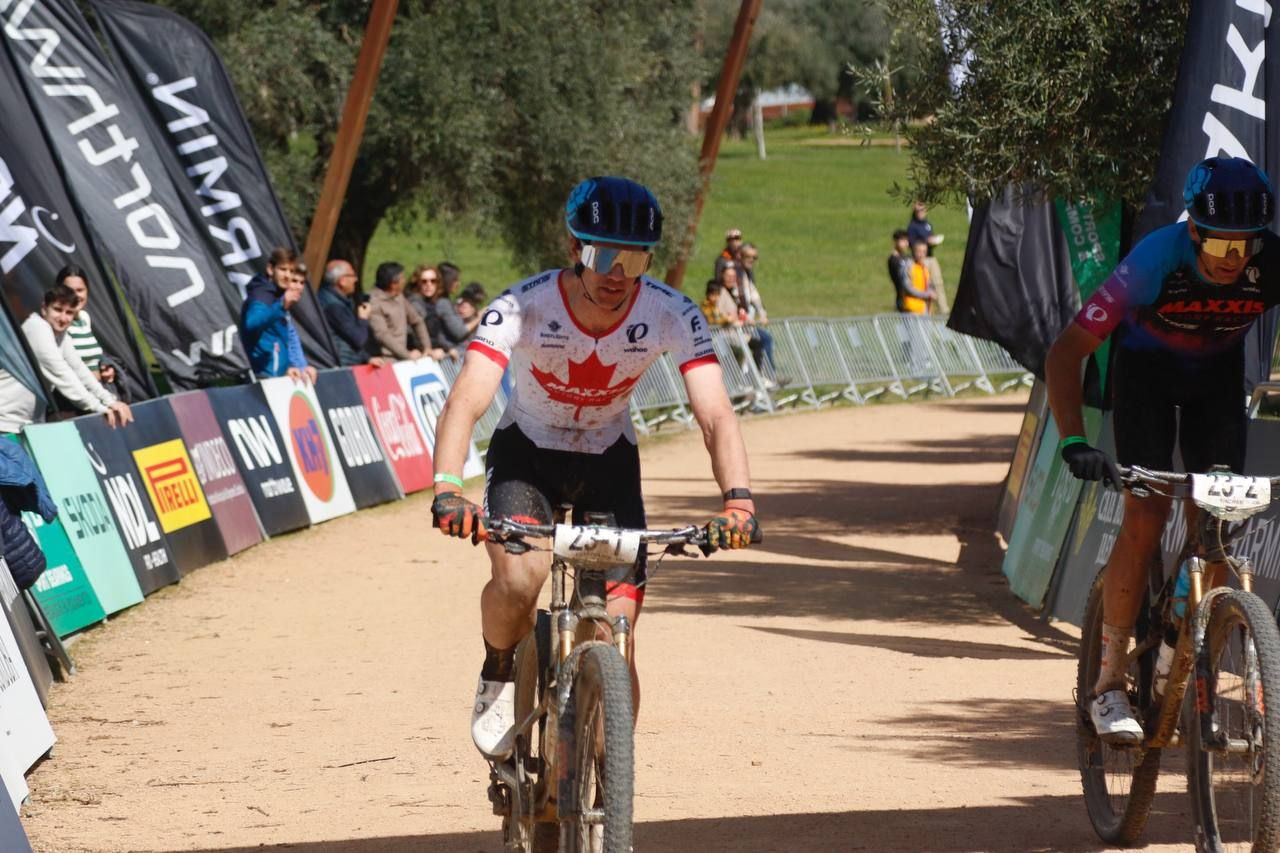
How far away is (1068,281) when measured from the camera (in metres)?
15.8

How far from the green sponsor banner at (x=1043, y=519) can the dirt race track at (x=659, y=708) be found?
213 mm

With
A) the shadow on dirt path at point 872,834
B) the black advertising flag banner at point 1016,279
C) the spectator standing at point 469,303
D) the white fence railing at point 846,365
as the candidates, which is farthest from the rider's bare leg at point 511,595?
the white fence railing at point 846,365

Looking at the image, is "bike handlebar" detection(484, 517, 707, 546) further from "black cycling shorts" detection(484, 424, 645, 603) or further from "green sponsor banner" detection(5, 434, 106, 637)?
"green sponsor banner" detection(5, 434, 106, 637)

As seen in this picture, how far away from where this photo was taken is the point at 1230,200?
19.3 ft

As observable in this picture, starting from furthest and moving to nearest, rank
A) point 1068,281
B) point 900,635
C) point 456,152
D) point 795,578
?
point 456,152 → point 1068,281 → point 795,578 → point 900,635

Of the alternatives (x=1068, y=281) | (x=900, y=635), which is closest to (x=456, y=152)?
(x=1068, y=281)

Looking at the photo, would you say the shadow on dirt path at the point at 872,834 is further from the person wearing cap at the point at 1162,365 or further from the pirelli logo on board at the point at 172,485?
the pirelli logo on board at the point at 172,485

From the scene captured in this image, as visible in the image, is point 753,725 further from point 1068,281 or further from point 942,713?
point 1068,281

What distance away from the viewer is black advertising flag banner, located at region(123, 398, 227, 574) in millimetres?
13398

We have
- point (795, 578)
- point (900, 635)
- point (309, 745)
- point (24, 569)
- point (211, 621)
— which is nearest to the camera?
point (309, 745)

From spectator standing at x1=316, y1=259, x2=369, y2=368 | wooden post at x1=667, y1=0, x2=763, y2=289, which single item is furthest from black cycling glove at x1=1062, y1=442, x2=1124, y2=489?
wooden post at x1=667, y1=0, x2=763, y2=289

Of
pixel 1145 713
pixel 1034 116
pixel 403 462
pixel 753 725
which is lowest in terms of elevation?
pixel 403 462

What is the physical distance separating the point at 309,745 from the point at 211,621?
3.84 meters

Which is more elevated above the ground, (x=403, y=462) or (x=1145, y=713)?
(x=1145, y=713)
